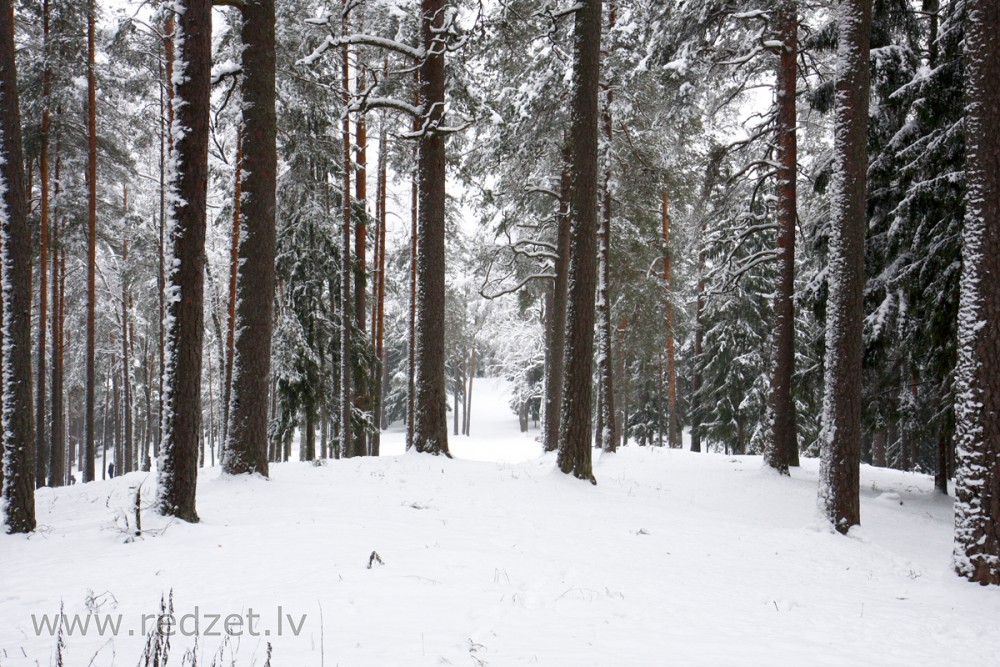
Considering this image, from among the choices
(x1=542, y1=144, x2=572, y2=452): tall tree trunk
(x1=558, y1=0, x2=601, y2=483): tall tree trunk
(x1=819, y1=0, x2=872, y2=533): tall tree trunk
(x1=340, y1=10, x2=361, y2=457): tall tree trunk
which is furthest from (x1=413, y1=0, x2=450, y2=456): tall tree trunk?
(x1=819, y1=0, x2=872, y2=533): tall tree trunk

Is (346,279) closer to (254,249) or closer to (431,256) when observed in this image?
(431,256)

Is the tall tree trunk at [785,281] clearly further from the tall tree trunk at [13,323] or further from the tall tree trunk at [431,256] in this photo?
the tall tree trunk at [13,323]

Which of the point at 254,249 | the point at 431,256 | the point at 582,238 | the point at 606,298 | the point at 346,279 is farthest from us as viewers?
the point at 606,298

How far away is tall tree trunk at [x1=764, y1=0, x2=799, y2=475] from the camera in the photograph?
1194 centimetres

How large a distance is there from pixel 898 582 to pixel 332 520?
21.0 ft

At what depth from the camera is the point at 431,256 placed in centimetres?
1045

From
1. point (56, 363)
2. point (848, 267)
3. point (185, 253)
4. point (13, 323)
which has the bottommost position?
point (56, 363)

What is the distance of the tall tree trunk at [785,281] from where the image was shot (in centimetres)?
1194

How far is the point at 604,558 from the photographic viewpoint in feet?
19.0

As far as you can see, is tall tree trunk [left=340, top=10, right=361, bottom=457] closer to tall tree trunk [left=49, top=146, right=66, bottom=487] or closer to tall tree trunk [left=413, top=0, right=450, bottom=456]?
tall tree trunk [left=413, top=0, right=450, bottom=456]

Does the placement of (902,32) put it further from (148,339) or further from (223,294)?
(148,339)

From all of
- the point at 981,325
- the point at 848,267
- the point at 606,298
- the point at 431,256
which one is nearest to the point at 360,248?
the point at 431,256

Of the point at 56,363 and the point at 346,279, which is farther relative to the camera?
the point at 56,363

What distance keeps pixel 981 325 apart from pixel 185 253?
8.89m
